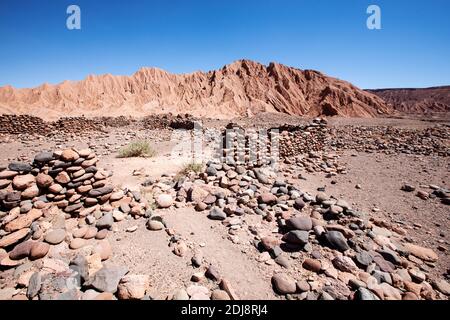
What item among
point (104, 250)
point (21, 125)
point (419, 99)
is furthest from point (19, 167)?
point (419, 99)

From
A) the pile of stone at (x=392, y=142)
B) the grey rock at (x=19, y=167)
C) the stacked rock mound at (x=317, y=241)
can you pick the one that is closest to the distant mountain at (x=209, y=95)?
the pile of stone at (x=392, y=142)

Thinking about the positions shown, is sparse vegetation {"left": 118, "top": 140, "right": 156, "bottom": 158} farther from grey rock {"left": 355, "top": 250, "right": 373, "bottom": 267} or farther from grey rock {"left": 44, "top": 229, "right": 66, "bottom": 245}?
grey rock {"left": 355, "top": 250, "right": 373, "bottom": 267}

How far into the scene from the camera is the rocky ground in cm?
241

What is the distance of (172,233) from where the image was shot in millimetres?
3289

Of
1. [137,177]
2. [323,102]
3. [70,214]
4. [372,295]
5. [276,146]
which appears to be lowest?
[372,295]

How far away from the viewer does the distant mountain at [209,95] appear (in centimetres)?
2784

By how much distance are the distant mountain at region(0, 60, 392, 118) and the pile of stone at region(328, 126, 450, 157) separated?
16.5 metres

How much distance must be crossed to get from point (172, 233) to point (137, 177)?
2783mm

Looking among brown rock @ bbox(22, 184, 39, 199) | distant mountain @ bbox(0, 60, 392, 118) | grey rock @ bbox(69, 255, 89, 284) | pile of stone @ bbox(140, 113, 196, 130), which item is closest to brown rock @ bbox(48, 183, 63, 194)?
brown rock @ bbox(22, 184, 39, 199)

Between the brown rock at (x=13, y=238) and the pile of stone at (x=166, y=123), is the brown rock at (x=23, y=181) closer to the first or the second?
the brown rock at (x=13, y=238)

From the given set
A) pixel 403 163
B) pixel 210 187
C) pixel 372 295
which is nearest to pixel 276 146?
pixel 210 187

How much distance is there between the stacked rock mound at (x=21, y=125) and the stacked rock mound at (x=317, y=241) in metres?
12.8

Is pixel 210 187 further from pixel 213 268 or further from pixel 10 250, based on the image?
pixel 10 250

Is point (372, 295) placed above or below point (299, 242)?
below
